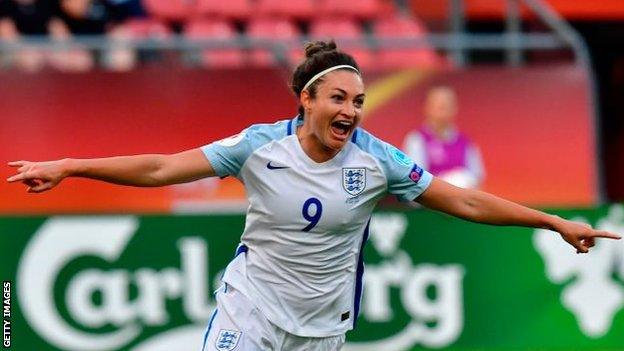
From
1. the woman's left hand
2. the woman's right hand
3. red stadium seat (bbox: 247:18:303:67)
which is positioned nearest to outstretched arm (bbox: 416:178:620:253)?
the woman's left hand

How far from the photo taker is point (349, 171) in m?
6.54

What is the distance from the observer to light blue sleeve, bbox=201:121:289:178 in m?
6.45

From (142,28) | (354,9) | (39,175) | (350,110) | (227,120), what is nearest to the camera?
(39,175)

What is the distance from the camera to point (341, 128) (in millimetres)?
6406

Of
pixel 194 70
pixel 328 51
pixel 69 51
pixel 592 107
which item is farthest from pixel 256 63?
pixel 328 51

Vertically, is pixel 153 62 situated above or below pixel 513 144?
above

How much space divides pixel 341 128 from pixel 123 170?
0.93 m

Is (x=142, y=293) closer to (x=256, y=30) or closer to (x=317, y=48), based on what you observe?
(x=317, y=48)

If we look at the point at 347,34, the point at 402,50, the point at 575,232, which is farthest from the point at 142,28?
the point at 575,232

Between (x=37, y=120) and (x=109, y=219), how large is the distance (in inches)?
113

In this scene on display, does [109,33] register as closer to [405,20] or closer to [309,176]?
[405,20]

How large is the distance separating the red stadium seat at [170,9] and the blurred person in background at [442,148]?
128 inches

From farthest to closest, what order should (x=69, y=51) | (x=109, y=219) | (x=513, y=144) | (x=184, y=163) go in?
(x=513, y=144) < (x=69, y=51) < (x=109, y=219) < (x=184, y=163)

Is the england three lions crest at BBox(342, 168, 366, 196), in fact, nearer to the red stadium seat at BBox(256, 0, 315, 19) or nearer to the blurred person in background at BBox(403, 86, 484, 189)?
the blurred person in background at BBox(403, 86, 484, 189)
